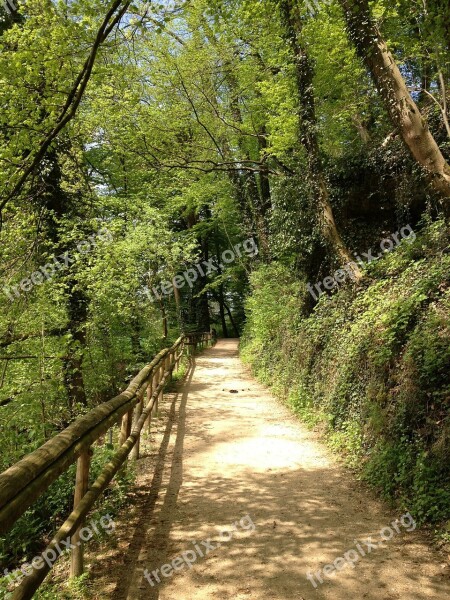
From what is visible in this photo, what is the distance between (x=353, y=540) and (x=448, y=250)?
402 cm

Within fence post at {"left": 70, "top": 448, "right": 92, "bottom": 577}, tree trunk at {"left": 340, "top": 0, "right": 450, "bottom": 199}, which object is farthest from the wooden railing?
tree trunk at {"left": 340, "top": 0, "right": 450, "bottom": 199}

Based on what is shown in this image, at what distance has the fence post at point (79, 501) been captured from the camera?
303 cm

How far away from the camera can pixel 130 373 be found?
11.8m

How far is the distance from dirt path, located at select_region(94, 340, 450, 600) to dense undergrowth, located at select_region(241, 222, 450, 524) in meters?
0.35

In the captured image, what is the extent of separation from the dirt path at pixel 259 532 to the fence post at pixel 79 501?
0.76 ft

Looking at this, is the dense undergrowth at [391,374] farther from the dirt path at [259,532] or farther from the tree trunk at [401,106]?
the tree trunk at [401,106]

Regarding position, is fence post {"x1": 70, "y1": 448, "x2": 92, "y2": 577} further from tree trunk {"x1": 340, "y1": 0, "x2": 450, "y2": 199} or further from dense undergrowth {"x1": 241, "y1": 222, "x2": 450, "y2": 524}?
tree trunk {"x1": 340, "y1": 0, "x2": 450, "y2": 199}

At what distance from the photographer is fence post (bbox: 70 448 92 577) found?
3.03m

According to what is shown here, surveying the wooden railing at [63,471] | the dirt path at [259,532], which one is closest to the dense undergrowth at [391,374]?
the dirt path at [259,532]

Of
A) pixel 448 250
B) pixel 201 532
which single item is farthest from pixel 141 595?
pixel 448 250

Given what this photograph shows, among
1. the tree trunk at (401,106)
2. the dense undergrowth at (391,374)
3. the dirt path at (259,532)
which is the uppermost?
the tree trunk at (401,106)

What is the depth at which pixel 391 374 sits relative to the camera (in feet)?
17.5

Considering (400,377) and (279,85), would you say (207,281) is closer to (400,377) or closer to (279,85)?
(279,85)

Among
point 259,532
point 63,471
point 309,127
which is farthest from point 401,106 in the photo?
point 63,471
